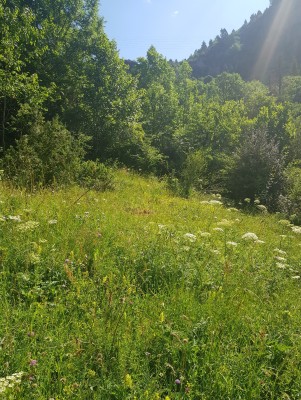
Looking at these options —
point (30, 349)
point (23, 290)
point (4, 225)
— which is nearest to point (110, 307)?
point (30, 349)

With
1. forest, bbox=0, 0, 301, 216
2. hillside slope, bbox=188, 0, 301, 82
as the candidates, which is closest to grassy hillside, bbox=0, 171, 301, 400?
forest, bbox=0, 0, 301, 216

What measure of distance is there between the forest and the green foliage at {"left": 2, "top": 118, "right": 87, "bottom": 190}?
32 millimetres

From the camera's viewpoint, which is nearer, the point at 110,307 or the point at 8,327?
the point at 8,327

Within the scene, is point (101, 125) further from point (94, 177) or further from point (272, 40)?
point (272, 40)

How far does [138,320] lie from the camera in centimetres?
271

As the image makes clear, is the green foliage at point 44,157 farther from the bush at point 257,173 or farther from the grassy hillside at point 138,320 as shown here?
the bush at point 257,173

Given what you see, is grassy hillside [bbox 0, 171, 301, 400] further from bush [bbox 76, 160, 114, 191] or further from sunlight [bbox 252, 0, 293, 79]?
sunlight [bbox 252, 0, 293, 79]

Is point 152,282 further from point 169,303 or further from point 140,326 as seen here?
point 140,326

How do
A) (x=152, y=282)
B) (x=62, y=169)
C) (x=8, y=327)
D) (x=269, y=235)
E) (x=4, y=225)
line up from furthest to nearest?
(x=62, y=169) < (x=269, y=235) < (x=4, y=225) < (x=152, y=282) < (x=8, y=327)

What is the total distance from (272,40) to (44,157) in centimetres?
15199

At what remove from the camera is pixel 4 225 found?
13.4ft

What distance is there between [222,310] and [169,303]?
52 cm

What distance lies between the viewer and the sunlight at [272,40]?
389 ft

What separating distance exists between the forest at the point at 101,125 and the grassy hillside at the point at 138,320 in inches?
151
